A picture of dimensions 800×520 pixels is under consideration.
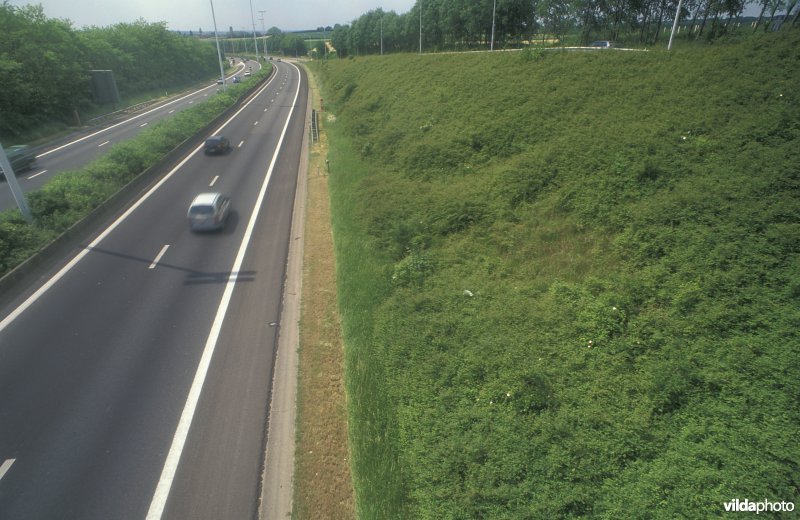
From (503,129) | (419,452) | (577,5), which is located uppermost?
(577,5)

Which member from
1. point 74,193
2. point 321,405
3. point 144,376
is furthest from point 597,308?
point 74,193

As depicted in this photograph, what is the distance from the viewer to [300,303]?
13859mm

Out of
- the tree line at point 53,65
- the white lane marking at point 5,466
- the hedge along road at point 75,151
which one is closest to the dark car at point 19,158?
the hedge along road at point 75,151

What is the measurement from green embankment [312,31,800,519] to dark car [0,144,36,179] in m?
24.4

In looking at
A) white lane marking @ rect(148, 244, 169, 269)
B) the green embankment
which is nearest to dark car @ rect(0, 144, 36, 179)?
white lane marking @ rect(148, 244, 169, 269)

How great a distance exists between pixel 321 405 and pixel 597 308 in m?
7.68

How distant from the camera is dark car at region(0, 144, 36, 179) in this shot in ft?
84.8

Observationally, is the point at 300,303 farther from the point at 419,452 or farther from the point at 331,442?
the point at 419,452

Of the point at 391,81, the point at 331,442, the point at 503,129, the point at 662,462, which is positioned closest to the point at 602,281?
the point at 662,462

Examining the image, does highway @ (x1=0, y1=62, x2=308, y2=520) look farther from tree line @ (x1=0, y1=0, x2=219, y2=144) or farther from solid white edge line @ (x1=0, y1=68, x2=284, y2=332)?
tree line @ (x1=0, y1=0, x2=219, y2=144)

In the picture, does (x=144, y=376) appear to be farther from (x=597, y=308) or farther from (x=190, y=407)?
(x=597, y=308)

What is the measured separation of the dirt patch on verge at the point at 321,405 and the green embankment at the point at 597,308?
47 cm

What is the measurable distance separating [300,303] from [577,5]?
2248 inches

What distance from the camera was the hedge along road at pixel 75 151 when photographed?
2440 centimetres
